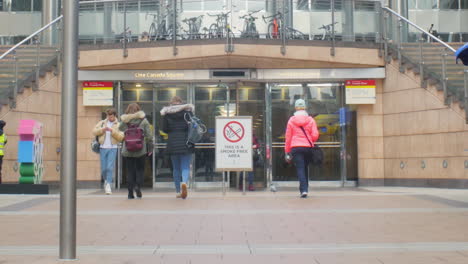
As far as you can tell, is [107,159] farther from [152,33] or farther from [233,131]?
[152,33]

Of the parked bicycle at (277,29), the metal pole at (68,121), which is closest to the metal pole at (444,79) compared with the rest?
the parked bicycle at (277,29)

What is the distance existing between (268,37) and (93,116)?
18.2ft

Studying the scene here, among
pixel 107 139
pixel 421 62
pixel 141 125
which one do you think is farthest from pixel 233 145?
pixel 421 62

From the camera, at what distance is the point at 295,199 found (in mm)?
11523

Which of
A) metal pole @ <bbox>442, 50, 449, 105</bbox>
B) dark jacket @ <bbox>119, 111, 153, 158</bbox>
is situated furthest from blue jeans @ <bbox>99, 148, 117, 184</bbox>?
metal pole @ <bbox>442, 50, 449, 105</bbox>

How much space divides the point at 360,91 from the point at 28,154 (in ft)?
31.3

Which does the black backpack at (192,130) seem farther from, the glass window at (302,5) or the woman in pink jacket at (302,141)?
the glass window at (302,5)

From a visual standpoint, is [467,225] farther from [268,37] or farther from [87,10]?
[87,10]

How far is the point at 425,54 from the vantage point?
17344 mm

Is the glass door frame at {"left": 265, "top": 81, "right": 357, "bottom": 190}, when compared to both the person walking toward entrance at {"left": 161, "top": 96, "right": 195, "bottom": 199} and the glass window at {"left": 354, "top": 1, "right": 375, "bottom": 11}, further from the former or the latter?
the person walking toward entrance at {"left": 161, "top": 96, "right": 195, "bottom": 199}

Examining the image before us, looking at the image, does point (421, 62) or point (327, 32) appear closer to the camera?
point (421, 62)

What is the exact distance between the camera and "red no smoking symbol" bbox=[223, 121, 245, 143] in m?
13.1

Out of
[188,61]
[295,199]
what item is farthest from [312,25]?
[295,199]

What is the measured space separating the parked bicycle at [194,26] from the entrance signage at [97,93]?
2.83 metres
